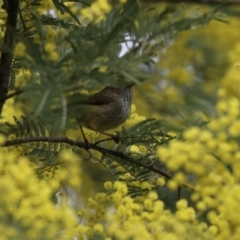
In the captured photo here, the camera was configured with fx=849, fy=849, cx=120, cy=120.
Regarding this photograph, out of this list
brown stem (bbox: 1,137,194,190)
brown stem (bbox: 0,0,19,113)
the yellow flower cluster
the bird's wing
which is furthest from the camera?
the bird's wing

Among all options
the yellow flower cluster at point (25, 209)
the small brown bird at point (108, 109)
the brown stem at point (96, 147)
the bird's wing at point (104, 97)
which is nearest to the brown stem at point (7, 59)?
the brown stem at point (96, 147)

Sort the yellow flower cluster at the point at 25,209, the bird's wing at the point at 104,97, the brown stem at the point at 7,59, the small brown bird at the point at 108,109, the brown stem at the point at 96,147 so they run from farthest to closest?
the bird's wing at the point at 104,97 < the small brown bird at the point at 108,109 < the brown stem at the point at 96,147 < the brown stem at the point at 7,59 < the yellow flower cluster at the point at 25,209

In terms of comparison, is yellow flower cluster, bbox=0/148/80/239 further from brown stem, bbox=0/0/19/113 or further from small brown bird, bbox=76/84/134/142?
small brown bird, bbox=76/84/134/142

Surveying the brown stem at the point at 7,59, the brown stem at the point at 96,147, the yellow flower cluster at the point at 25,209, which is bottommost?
the brown stem at the point at 96,147

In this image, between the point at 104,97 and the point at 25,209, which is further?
the point at 104,97

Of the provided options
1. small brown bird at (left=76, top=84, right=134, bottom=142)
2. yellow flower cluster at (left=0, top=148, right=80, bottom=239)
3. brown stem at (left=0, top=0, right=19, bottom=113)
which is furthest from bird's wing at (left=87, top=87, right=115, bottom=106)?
yellow flower cluster at (left=0, top=148, right=80, bottom=239)

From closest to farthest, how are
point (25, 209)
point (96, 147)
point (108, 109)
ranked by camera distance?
1. point (25, 209)
2. point (96, 147)
3. point (108, 109)

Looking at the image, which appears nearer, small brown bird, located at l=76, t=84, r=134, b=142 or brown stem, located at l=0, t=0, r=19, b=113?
brown stem, located at l=0, t=0, r=19, b=113

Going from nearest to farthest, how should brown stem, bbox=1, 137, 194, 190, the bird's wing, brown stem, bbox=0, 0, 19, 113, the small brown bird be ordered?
brown stem, bbox=0, 0, 19, 113, brown stem, bbox=1, 137, 194, 190, the small brown bird, the bird's wing

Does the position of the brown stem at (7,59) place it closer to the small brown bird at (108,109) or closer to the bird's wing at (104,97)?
the small brown bird at (108,109)

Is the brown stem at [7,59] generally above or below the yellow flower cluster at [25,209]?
above

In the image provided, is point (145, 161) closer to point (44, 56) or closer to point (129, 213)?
point (129, 213)

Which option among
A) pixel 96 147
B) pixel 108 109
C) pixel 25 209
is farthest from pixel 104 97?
pixel 25 209

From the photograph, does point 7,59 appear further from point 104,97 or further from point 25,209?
point 104,97
